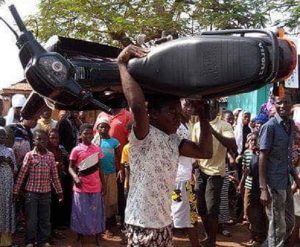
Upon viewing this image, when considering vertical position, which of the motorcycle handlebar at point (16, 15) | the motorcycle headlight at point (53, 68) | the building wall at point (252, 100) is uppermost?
the building wall at point (252, 100)

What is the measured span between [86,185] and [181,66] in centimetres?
400

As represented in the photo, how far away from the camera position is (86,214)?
20.2 ft

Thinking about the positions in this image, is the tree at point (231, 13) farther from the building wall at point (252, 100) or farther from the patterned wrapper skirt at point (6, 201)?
the patterned wrapper skirt at point (6, 201)

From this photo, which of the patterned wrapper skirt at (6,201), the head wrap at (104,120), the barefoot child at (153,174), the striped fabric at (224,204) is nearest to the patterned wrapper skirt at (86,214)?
the patterned wrapper skirt at (6,201)

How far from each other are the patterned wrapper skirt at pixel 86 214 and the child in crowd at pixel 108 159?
0.56 meters

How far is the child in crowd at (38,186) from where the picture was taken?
576 centimetres

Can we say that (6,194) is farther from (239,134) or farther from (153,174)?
(239,134)

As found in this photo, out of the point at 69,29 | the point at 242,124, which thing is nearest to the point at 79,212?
the point at 242,124

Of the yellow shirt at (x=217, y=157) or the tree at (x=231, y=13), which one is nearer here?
the yellow shirt at (x=217, y=157)

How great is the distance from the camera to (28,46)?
2377 millimetres

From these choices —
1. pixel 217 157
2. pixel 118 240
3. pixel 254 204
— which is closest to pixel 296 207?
pixel 254 204

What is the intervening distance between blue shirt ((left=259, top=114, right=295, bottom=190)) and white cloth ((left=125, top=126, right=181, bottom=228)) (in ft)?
8.12

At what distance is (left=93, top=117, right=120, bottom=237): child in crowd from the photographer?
6676 millimetres

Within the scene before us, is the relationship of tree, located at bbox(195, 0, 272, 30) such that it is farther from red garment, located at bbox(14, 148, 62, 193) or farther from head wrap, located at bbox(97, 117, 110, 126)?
red garment, located at bbox(14, 148, 62, 193)
